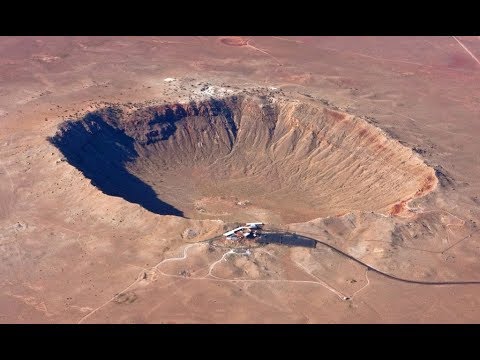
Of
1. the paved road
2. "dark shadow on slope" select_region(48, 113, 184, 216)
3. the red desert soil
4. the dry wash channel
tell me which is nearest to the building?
the paved road

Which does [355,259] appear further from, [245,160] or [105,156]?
[105,156]

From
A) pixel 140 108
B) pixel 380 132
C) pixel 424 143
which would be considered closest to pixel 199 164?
pixel 140 108

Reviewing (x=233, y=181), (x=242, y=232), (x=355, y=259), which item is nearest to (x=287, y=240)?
(x=242, y=232)

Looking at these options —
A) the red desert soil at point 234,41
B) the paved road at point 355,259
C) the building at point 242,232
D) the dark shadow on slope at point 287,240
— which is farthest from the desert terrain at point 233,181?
the red desert soil at point 234,41

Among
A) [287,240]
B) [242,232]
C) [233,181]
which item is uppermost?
[242,232]

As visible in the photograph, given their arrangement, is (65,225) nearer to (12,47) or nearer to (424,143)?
(424,143)

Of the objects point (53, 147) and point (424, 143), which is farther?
point (424, 143)

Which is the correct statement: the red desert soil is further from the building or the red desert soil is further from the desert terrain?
the building
